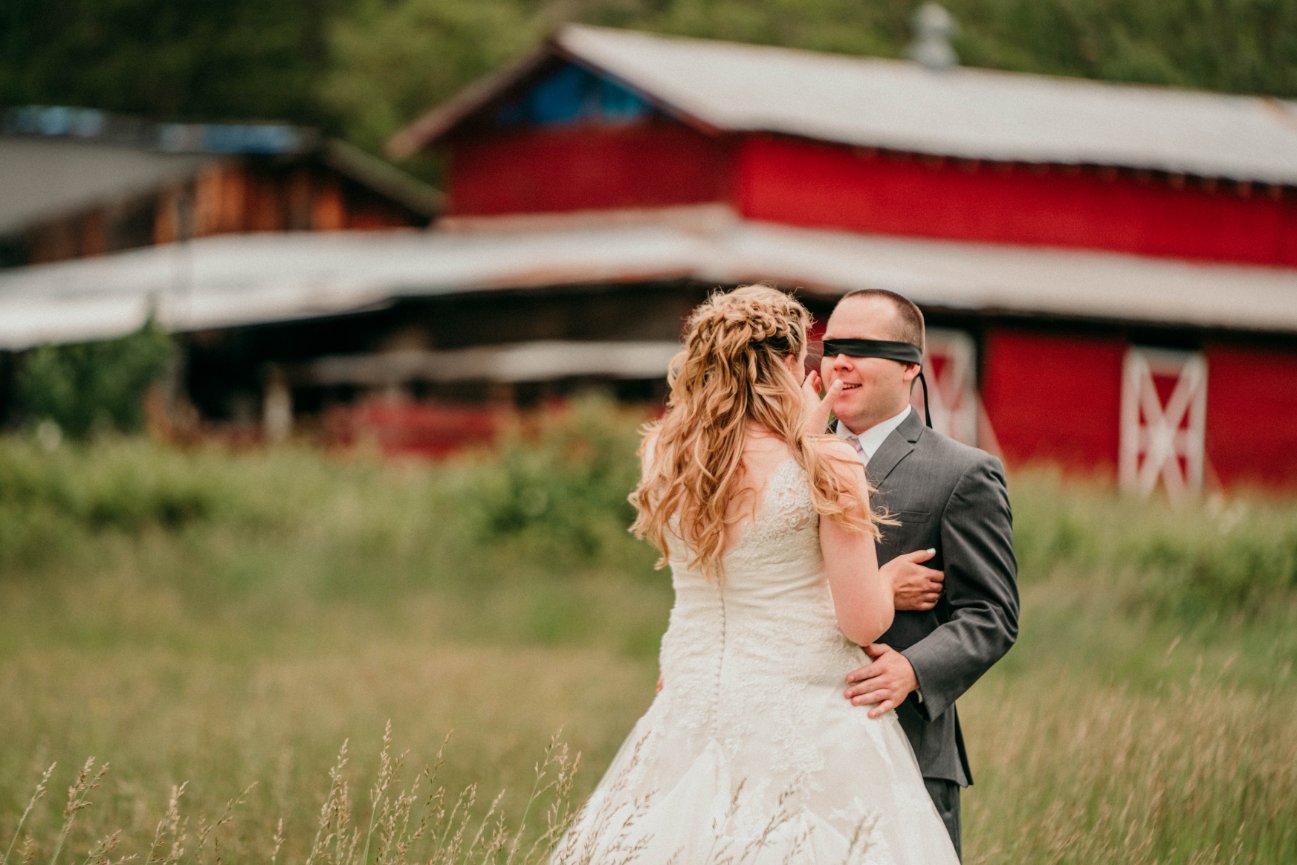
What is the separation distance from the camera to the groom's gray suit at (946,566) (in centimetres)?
408

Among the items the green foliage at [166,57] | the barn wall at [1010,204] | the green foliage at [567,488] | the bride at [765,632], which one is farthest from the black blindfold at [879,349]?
the green foliage at [166,57]

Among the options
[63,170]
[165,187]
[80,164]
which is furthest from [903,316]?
[63,170]

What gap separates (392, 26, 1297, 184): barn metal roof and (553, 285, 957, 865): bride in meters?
22.4

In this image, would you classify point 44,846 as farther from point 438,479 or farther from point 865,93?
point 865,93

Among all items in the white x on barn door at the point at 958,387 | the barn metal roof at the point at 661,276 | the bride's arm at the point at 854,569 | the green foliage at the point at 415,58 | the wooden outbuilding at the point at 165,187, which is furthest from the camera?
the green foliage at the point at 415,58

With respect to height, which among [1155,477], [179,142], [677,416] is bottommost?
[1155,477]

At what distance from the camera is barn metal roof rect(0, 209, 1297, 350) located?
75.3ft

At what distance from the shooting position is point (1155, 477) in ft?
82.1

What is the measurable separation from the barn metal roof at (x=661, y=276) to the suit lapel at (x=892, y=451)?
1685 centimetres

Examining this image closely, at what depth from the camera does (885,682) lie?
4.06 m

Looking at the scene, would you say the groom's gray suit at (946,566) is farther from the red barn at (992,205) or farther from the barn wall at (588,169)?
the barn wall at (588,169)

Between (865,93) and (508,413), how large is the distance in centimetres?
1066

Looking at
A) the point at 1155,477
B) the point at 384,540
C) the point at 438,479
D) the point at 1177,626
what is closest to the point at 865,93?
the point at 1155,477

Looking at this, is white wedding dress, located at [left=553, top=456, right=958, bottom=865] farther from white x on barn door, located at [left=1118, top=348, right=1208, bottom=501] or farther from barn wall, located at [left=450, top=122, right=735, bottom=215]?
barn wall, located at [left=450, top=122, right=735, bottom=215]
